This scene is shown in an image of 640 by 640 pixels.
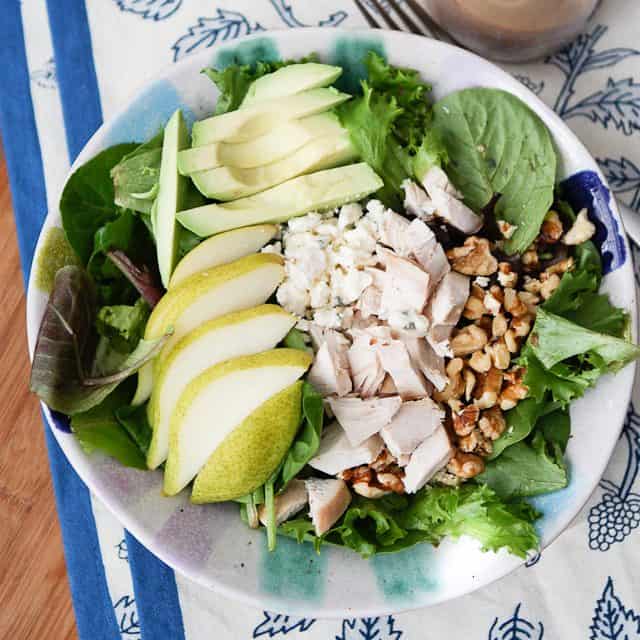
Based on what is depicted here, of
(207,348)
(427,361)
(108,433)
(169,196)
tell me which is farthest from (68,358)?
(427,361)

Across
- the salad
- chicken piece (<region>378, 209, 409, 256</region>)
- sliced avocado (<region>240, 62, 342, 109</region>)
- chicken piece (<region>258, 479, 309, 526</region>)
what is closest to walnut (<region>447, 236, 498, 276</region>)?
the salad

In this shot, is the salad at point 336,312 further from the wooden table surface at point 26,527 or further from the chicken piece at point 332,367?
the wooden table surface at point 26,527

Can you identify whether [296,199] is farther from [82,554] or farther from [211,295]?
[82,554]

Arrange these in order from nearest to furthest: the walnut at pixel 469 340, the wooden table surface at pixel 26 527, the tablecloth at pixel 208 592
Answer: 1. the walnut at pixel 469 340
2. the tablecloth at pixel 208 592
3. the wooden table surface at pixel 26 527

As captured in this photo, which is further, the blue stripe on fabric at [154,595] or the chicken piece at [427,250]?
the blue stripe on fabric at [154,595]

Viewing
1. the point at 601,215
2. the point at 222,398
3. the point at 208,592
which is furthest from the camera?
the point at 208,592

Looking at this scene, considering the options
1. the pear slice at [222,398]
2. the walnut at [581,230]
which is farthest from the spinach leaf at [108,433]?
the walnut at [581,230]
